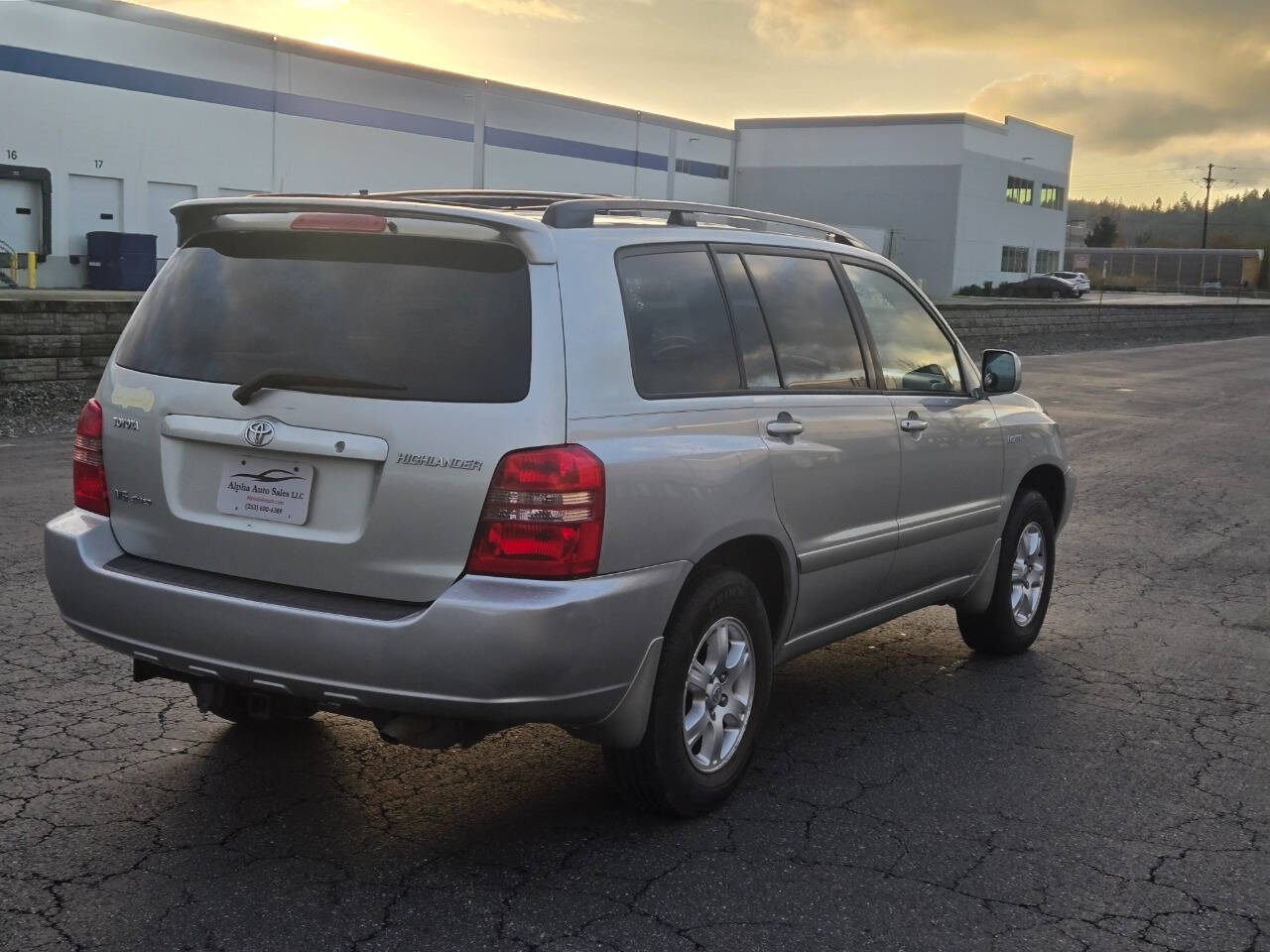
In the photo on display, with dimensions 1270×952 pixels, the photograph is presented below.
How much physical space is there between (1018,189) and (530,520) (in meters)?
79.8

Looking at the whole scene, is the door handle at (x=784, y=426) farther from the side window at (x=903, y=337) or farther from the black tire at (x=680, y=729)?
the side window at (x=903, y=337)

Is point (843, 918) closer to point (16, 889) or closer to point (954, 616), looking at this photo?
point (16, 889)

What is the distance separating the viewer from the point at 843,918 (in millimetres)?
3527

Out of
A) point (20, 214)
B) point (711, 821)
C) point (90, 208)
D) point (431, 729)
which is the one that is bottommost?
point (711, 821)

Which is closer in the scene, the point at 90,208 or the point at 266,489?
the point at 266,489

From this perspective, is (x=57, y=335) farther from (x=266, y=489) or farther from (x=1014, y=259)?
(x=1014, y=259)

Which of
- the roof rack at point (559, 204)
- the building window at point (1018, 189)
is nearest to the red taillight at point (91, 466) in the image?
the roof rack at point (559, 204)

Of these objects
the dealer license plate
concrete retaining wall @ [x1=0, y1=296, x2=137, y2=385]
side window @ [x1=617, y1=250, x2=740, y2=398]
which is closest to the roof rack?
side window @ [x1=617, y1=250, x2=740, y2=398]

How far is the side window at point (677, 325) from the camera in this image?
3.94 meters

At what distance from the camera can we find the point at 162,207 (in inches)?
1548

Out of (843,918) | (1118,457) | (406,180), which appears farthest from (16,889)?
(406,180)

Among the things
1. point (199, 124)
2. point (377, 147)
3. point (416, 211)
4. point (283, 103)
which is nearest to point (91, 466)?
point (416, 211)

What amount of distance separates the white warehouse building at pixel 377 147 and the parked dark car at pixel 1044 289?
305cm

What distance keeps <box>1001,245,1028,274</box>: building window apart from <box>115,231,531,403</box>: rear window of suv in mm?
76913
